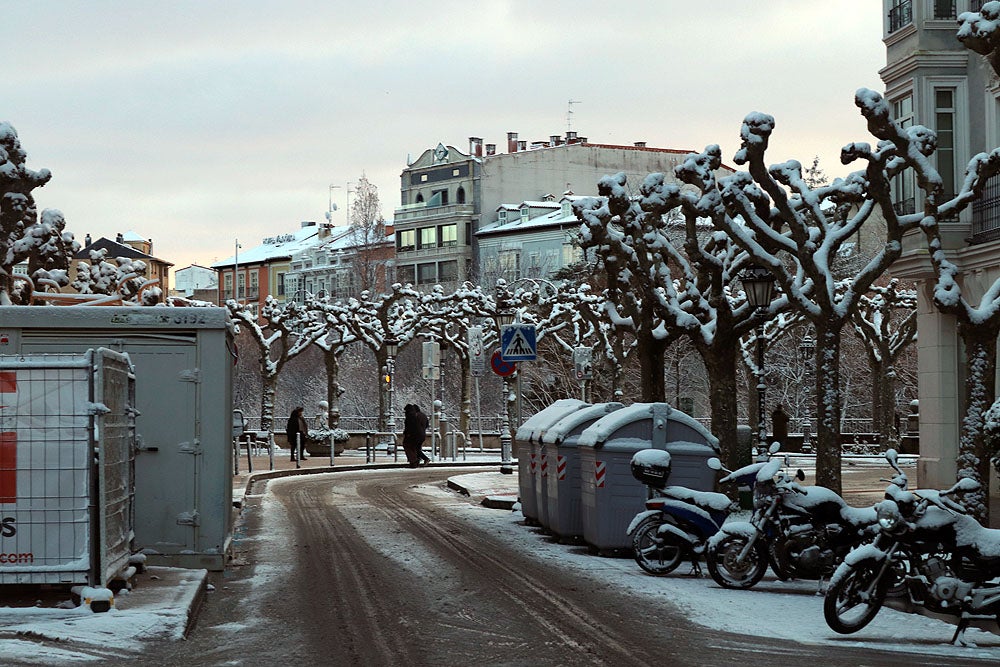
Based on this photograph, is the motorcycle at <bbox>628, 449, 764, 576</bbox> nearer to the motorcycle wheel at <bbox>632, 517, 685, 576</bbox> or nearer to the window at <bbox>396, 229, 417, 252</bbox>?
the motorcycle wheel at <bbox>632, 517, 685, 576</bbox>

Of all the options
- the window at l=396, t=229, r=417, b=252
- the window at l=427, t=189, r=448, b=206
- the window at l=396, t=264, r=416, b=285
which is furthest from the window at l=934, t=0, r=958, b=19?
the window at l=396, t=229, r=417, b=252

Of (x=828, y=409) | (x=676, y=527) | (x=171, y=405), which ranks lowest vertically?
(x=676, y=527)

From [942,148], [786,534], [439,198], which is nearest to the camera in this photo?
[786,534]

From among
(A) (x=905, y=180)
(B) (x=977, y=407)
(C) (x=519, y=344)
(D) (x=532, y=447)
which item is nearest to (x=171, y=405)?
(D) (x=532, y=447)

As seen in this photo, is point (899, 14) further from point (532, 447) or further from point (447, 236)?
point (447, 236)

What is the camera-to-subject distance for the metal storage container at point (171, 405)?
45.9 ft

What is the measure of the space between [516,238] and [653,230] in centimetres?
7926

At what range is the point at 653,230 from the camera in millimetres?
24672

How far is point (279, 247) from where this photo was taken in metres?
142

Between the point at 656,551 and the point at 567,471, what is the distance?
3497 mm

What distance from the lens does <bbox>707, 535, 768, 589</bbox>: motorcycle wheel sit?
13.7 metres

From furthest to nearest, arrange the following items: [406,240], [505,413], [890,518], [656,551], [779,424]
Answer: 1. [406,240]
2. [779,424]
3. [505,413]
4. [656,551]
5. [890,518]

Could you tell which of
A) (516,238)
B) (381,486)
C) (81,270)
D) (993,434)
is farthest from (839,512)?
(516,238)

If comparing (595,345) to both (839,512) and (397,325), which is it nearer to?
(397,325)
